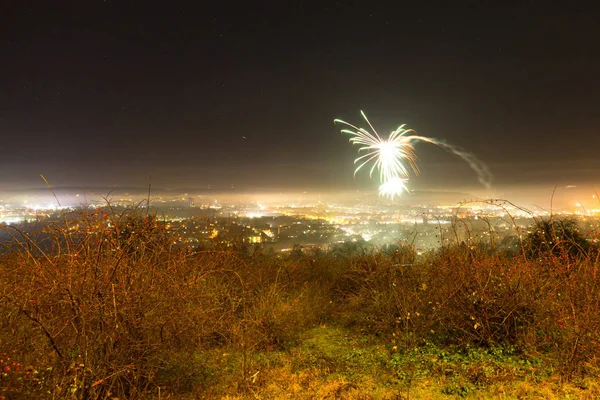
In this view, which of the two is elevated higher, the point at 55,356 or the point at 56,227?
the point at 56,227

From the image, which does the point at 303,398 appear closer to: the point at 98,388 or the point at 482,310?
the point at 98,388

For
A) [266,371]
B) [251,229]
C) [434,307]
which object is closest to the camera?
[266,371]

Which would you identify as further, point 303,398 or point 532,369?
point 532,369

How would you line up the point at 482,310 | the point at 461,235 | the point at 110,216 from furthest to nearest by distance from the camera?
the point at 461,235
the point at 482,310
the point at 110,216

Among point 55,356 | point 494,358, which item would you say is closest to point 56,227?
point 55,356

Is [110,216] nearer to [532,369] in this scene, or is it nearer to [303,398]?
[303,398]

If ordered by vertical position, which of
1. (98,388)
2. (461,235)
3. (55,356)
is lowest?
(98,388)

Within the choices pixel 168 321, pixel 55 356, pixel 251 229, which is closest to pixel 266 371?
pixel 168 321
